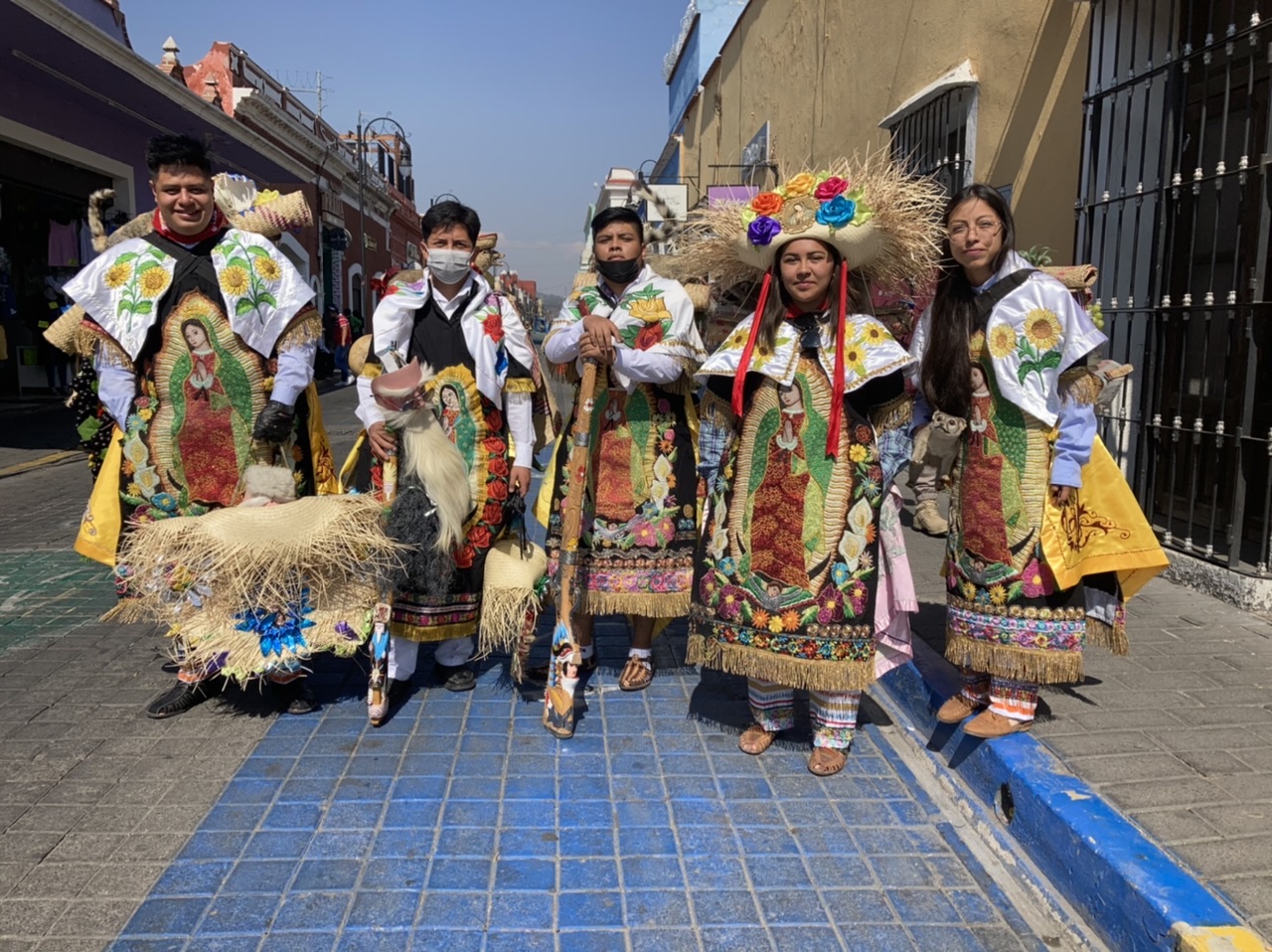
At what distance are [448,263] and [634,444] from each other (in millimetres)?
1073

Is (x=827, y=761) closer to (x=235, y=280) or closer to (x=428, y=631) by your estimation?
(x=428, y=631)

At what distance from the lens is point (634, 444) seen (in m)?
3.83

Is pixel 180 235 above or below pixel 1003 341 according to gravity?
above

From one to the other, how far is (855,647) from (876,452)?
2.33 feet

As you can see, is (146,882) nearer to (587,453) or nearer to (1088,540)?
(587,453)

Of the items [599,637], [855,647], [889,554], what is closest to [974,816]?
[855,647]

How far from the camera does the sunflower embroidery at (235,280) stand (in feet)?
11.6

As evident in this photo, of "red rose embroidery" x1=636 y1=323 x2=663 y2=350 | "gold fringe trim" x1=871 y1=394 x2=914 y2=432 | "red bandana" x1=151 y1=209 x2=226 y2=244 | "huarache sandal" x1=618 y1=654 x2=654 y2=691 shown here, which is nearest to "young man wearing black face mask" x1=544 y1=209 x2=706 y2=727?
"red rose embroidery" x1=636 y1=323 x2=663 y2=350

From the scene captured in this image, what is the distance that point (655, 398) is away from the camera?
3.84 m

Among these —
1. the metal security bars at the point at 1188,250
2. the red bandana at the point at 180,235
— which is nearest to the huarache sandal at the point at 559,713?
the red bandana at the point at 180,235

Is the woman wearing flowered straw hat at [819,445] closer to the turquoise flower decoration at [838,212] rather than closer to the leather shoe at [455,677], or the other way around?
the turquoise flower decoration at [838,212]

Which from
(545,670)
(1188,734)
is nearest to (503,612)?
(545,670)

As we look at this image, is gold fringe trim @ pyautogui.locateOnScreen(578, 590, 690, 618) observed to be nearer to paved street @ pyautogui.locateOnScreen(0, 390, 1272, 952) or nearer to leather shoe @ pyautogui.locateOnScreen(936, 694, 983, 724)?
paved street @ pyautogui.locateOnScreen(0, 390, 1272, 952)

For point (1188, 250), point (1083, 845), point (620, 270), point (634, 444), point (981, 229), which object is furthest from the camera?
point (1188, 250)
